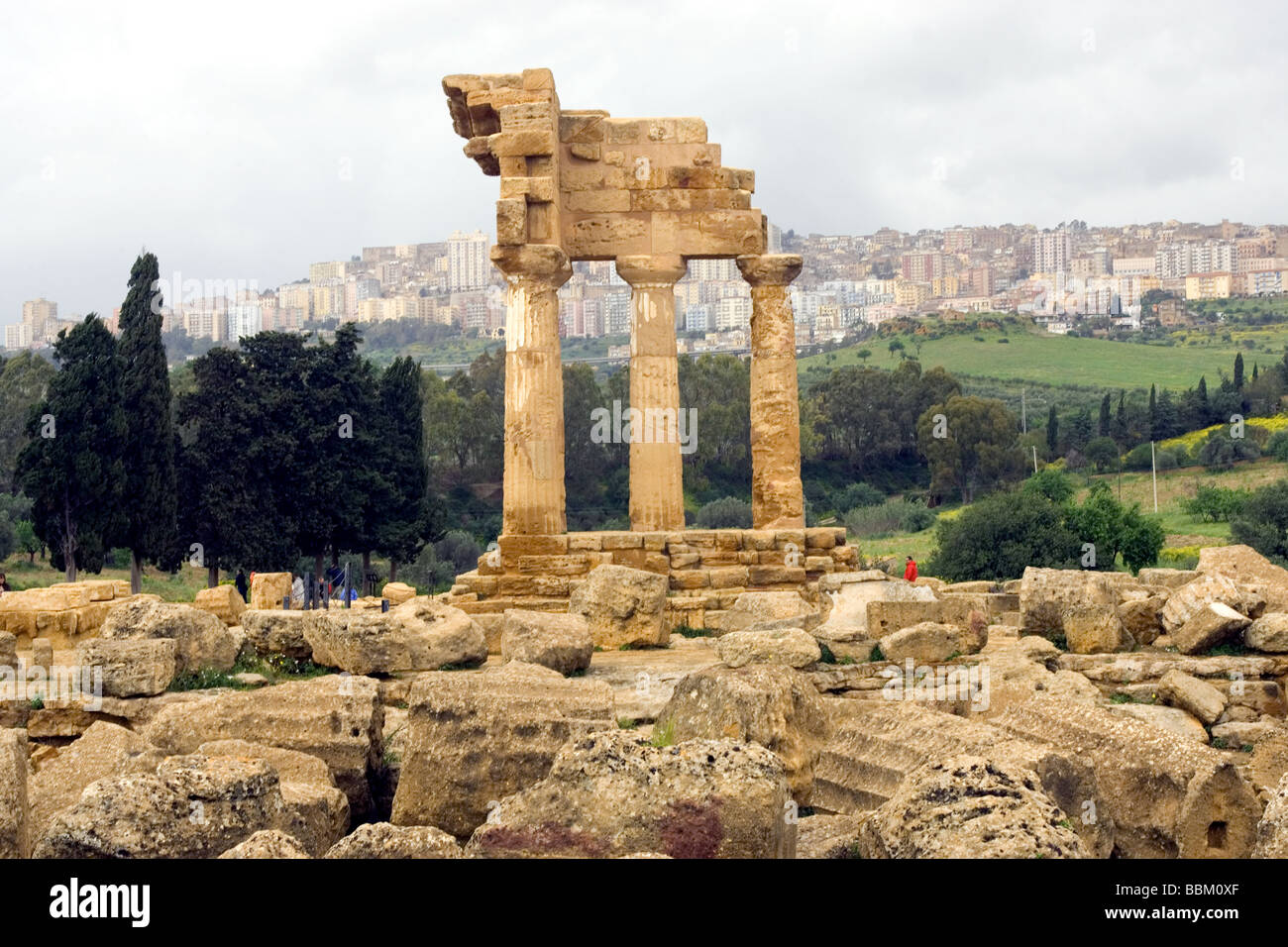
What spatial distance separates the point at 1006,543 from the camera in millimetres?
37906

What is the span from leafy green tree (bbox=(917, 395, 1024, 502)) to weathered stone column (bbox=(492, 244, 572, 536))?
46.1 metres

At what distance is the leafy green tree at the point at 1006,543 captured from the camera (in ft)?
122

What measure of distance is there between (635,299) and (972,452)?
4617 centimetres

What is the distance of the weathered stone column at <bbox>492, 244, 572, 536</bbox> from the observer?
73.2 feet

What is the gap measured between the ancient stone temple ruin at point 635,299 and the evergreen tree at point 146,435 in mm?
18067

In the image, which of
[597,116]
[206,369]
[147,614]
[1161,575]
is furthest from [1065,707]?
[206,369]

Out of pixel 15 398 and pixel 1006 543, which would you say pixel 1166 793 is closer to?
pixel 1006 543

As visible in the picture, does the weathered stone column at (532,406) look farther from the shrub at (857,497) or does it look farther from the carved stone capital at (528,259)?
the shrub at (857,497)

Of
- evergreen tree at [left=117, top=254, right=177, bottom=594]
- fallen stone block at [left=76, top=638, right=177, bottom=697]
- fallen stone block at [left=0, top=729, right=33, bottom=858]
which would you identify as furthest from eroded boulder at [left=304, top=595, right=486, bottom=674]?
evergreen tree at [left=117, top=254, right=177, bottom=594]

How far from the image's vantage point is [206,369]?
144 ft

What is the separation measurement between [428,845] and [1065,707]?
17.5 ft
